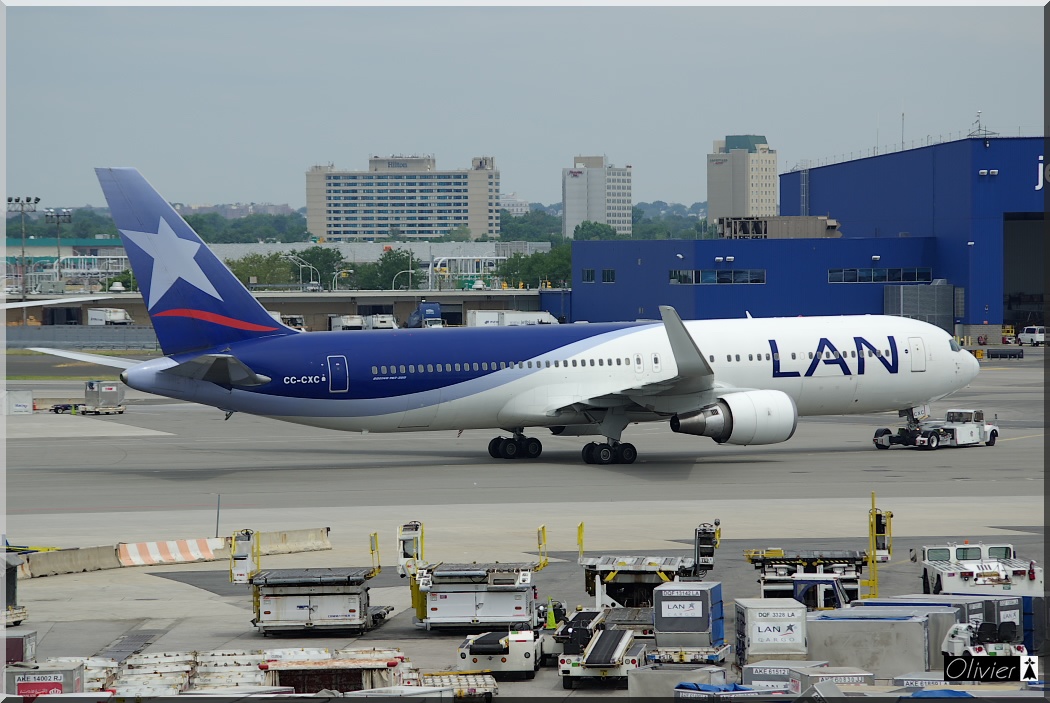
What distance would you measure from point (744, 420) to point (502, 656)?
22206 mm

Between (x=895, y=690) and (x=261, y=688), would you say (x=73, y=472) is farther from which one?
(x=895, y=690)

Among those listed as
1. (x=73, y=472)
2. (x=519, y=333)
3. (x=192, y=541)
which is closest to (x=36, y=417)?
(x=73, y=472)

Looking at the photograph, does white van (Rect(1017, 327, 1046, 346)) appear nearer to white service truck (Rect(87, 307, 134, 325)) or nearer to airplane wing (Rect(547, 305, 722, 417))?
airplane wing (Rect(547, 305, 722, 417))

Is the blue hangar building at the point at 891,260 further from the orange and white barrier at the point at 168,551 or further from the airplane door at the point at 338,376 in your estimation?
the orange and white barrier at the point at 168,551

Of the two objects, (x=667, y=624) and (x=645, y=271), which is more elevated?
(x=645, y=271)

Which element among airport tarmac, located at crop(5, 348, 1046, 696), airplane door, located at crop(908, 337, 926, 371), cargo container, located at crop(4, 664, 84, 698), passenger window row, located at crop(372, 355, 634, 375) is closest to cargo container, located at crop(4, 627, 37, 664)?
airport tarmac, located at crop(5, 348, 1046, 696)

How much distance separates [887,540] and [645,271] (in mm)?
83081

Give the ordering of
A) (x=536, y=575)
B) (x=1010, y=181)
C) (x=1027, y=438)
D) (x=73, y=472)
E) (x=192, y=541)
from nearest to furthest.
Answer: (x=536, y=575) < (x=192, y=541) < (x=73, y=472) < (x=1027, y=438) < (x=1010, y=181)

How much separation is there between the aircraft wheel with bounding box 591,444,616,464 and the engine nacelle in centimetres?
273

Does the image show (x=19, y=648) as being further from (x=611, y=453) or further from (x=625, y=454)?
(x=625, y=454)

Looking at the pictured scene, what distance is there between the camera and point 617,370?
141 feet

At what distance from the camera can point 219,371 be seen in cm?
3922

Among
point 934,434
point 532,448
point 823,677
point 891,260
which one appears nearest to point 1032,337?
point 891,260

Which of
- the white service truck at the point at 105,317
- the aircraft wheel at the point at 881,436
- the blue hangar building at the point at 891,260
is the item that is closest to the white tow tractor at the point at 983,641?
the aircraft wheel at the point at 881,436
